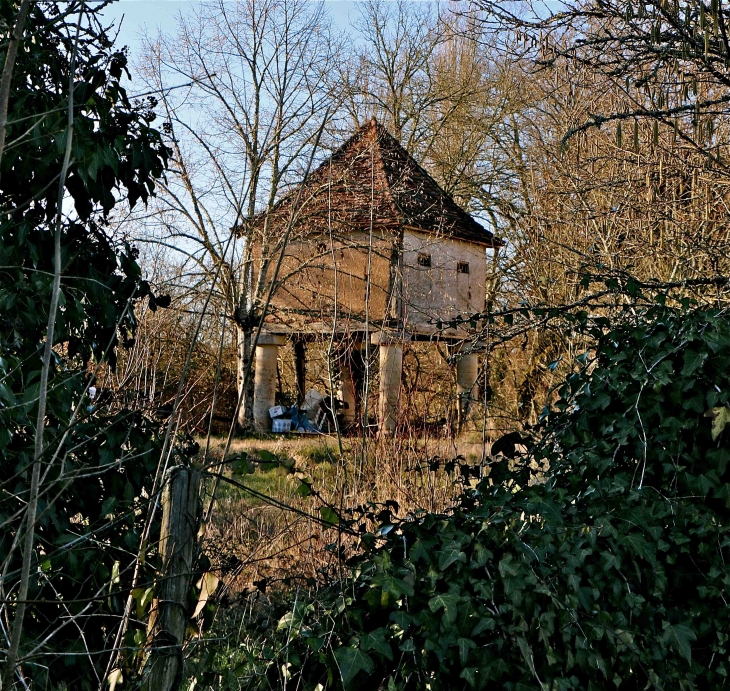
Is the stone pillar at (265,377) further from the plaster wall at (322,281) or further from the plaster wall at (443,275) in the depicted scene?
the plaster wall at (443,275)

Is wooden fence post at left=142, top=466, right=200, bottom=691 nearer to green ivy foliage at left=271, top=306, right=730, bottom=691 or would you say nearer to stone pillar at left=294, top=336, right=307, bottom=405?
green ivy foliage at left=271, top=306, right=730, bottom=691

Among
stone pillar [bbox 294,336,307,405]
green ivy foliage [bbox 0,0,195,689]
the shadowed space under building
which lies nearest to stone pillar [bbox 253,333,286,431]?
the shadowed space under building

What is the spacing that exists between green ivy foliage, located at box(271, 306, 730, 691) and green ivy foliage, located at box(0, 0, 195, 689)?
1.02 m

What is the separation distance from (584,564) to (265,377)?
17.0m

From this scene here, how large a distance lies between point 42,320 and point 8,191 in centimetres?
71

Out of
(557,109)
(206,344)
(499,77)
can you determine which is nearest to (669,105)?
(557,109)

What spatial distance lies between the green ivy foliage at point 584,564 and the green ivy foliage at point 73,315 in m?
1.02

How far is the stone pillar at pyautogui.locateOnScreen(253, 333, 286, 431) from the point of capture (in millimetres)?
19578

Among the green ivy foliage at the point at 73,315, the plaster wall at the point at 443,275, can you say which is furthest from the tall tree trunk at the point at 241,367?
the green ivy foliage at the point at 73,315

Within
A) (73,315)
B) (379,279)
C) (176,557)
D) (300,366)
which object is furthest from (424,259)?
(176,557)

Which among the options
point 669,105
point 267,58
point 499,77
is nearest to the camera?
point 669,105

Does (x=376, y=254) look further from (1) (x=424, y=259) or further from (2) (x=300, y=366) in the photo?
(2) (x=300, y=366)

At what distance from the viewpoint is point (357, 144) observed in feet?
58.6

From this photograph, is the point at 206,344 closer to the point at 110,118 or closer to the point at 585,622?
the point at 110,118
